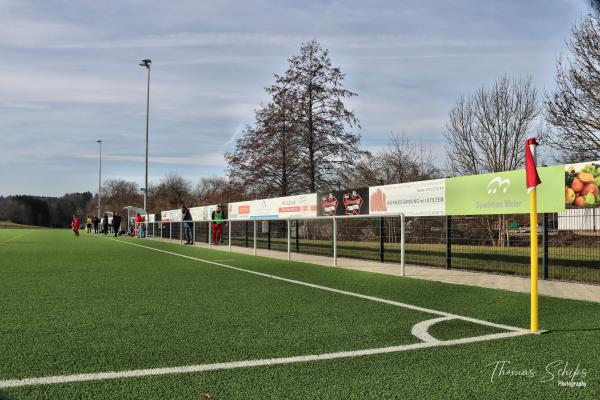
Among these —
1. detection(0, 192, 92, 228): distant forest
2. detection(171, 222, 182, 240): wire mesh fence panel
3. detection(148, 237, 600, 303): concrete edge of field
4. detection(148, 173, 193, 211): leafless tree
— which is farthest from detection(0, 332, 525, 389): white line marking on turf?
detection(0, 192, 92, 228): distant forest

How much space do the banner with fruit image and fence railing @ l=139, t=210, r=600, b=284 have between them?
1.11ft

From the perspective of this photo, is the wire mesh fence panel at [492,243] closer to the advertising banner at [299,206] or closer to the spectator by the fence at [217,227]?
the advertising banner at [299,206]

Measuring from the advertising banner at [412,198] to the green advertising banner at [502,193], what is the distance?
0.27 meters

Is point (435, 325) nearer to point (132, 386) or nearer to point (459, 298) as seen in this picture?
point (459, 298)

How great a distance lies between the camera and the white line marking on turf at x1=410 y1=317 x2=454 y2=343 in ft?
14.1

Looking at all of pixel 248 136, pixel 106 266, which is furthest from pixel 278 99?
Answer: pixel 106 266

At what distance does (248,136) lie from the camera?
3356 centimetres

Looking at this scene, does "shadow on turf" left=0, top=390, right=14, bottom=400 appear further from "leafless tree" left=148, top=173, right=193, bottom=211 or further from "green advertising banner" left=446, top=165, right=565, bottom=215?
"leafless tree" left=148, top=173, right=193, bottom=211

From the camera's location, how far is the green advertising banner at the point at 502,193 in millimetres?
8547

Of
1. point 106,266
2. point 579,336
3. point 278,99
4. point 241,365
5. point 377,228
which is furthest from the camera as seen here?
point 278,99

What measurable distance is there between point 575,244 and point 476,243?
219 centimetres

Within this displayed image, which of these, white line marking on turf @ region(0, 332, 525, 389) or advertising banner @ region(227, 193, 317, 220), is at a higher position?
advertising banner @ region(227, 193, 317, 220)

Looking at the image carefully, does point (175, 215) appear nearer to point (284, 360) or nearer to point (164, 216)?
point (164, 216)

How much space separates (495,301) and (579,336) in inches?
79.9
